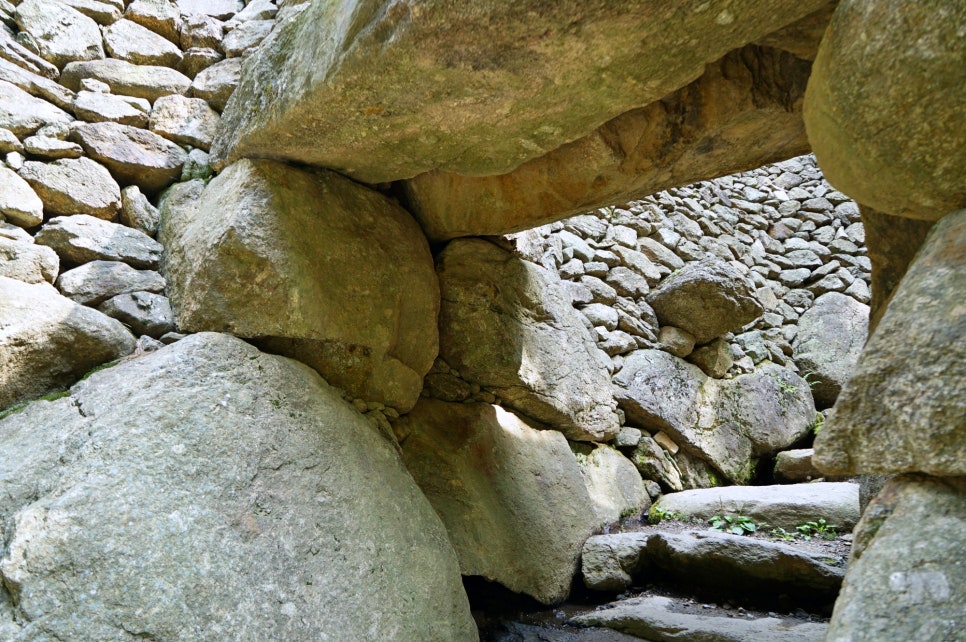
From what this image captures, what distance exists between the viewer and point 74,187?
2412 millimetres

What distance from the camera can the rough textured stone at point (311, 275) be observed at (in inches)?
83.4

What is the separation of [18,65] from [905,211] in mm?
3403

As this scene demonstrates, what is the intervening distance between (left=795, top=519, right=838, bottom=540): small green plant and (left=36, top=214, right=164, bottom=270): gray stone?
3.56m

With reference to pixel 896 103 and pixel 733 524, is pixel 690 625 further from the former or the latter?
pixel 896 103

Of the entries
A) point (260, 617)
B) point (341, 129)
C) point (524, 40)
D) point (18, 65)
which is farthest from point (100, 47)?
point (260, 617)

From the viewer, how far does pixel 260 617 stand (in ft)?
5.19

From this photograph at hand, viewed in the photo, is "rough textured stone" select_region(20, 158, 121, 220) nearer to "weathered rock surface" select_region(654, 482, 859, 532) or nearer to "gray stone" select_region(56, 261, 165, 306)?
"gray stone" select_region(56, 261, 165, 306)

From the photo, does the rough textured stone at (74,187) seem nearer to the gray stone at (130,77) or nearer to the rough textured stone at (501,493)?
the gray stone at (130,77)

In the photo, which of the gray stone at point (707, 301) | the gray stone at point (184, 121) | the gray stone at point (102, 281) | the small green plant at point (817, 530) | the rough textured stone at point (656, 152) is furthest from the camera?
the gray stone at point (707, 301)

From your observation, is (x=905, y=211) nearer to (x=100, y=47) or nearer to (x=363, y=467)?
(x=363, y=467)

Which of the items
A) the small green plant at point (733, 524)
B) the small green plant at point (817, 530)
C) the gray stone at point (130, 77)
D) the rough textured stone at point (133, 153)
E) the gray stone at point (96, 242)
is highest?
the gray stone at point (130, 77)

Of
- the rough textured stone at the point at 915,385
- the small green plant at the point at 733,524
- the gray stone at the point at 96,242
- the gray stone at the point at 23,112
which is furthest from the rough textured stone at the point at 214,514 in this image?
the small green plant at the point at 733,524

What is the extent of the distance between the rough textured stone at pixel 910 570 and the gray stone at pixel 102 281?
2.48 m

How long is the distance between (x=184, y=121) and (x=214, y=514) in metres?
2.04
